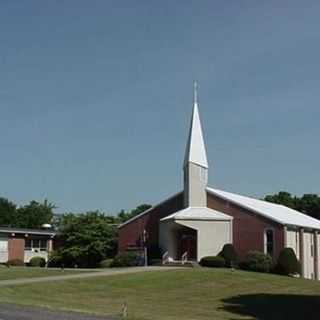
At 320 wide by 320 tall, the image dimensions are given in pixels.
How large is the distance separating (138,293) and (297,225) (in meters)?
25.7

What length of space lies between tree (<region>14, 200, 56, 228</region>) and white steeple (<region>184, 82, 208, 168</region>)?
45.0m

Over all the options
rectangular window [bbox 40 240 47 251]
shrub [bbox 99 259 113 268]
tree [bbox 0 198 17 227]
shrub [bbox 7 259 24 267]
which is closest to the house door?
shrub [bbox 99 259 113 268]

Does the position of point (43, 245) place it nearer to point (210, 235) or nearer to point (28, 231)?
point (28, 231)

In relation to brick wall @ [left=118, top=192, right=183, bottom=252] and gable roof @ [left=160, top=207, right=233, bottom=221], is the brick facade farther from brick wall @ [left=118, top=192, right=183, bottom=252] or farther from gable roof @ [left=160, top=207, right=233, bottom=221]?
gable roof @ [left=160, top=207, right=233, bottom=221]

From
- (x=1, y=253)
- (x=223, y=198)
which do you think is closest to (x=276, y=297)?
(x=223, y=198)

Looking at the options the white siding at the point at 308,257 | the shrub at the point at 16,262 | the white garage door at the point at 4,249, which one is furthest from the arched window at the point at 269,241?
the white garage door at the point at 4,249

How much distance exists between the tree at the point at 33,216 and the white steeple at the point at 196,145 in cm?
4504

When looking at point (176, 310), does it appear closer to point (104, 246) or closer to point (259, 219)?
point (259, 219)

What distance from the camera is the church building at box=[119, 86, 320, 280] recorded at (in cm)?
5312

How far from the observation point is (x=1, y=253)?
63.5 m

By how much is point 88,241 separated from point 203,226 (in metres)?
11.4

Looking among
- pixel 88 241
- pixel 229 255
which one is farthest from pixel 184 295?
pixel 88 241

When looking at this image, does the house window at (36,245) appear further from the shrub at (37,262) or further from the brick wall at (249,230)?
the brick wall at (249,230)

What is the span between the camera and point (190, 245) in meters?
54.6
